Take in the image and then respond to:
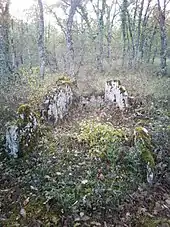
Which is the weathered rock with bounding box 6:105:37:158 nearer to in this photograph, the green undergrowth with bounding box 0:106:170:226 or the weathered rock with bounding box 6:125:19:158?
the weathered rock with bounding box 6:125:19:158

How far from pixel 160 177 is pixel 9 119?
13.5ft

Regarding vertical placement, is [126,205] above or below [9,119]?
below

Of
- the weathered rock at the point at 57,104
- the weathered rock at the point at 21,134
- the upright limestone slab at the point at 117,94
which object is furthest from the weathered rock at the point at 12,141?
the upright limestone slab at the point at 117,94

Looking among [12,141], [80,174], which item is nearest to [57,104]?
[12,141]

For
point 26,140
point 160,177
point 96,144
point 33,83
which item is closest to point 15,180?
point 26,140

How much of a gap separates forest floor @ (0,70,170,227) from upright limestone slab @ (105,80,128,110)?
2.24m

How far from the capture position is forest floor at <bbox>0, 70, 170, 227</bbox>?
4837mm

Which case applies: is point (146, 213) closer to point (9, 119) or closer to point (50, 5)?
point (9, 119)

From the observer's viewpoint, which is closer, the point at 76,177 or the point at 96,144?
the point at 76,177

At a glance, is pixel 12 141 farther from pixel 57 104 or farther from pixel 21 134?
pixel 57 104

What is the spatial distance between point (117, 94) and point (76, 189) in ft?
15.9

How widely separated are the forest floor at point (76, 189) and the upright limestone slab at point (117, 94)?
224cm

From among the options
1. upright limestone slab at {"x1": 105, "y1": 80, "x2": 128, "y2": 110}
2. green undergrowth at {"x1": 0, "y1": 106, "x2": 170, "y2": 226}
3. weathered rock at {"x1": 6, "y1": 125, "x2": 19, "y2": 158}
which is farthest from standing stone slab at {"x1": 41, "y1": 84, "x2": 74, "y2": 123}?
weathered rock at {"x1": 6, "y1": 125, "x2": 19, "y2": 158}

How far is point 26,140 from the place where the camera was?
252 inches
